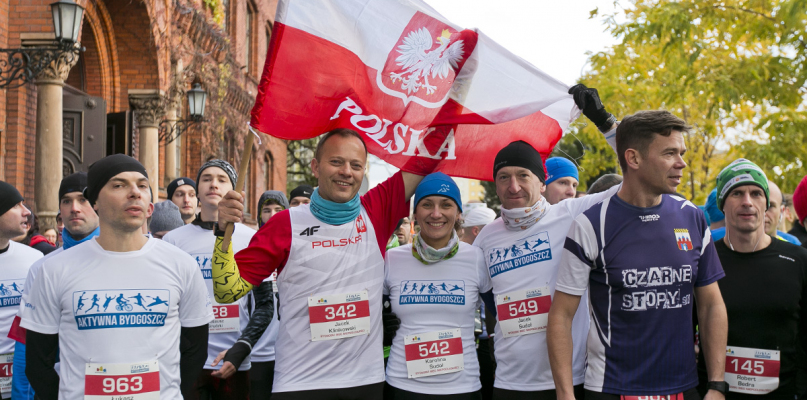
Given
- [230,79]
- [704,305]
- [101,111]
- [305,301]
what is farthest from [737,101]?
[230,79]

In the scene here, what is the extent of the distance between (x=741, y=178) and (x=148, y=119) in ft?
36.5

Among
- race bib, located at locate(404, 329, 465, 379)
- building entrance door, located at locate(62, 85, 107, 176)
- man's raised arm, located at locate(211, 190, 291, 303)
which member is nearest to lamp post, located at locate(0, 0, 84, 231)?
building entrance door, located at locate(62, 85, 107, 176)

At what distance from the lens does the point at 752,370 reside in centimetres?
373

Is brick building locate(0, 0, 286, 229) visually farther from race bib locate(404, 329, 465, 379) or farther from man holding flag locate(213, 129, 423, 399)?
race bib locate(404, 329, 465, 379)

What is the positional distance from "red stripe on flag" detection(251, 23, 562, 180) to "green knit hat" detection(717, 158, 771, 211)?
1311mm

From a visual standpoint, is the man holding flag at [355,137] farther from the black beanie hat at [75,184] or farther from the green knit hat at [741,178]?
the black beanie hat at [75,184]

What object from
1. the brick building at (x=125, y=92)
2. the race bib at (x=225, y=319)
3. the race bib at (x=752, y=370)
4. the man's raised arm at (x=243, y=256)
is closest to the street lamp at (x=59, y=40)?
the brick building at (x=125, y=92)

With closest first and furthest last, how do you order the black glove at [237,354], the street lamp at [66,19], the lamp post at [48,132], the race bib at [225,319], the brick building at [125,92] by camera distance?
the black glove at [237,354]
the race bib at [225,319]
the street lamp at [66,19]
the lamp post at [48,132]
the brick building at [125,92]

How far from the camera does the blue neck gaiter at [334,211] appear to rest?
371 cm

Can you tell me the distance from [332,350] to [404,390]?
490 mm

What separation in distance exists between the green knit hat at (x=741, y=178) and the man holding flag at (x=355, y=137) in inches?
35.8

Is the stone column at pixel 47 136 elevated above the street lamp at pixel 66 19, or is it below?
below

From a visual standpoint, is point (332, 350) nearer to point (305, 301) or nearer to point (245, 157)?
point (305, 301)

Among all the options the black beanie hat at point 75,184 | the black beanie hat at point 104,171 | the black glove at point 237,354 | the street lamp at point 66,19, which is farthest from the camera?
the street lamp at point 66,19
